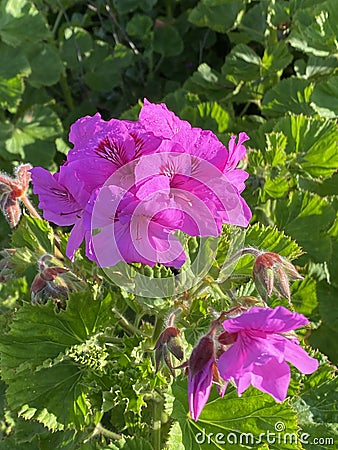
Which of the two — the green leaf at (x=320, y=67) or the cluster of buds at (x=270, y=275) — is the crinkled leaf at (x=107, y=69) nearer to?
the green leaf at (x=320, y=67)

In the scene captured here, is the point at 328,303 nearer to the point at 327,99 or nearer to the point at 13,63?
the point at 327,99

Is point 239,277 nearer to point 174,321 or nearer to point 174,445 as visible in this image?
point 174,321

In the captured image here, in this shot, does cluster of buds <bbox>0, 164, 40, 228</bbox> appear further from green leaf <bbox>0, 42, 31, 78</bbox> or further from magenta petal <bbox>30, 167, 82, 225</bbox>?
green leaf <bbox>0, 42, 31, 78</bbox>

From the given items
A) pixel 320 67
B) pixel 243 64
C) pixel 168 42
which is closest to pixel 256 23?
pixel 243 64

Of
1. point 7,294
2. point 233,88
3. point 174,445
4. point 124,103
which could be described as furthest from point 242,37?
A: point 174,445

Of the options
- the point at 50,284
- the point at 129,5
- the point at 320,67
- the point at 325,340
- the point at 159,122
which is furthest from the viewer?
the point at 129,5

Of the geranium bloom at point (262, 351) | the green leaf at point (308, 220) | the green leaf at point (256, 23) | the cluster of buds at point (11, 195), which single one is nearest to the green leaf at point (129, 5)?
the green leaf at point (256, 23)
